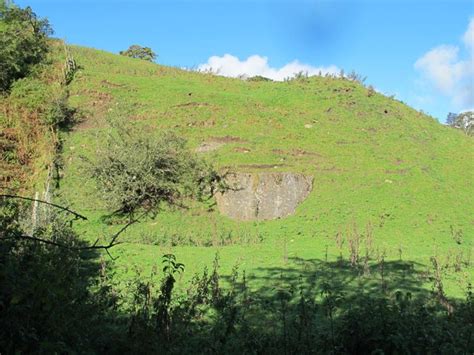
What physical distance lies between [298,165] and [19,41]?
20958 millimetres

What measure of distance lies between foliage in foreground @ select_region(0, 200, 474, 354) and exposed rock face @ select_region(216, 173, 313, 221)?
11.2 m

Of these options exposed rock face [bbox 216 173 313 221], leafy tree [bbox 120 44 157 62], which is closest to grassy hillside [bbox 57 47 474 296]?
exposed rock face [bbox 216 173 313 221]

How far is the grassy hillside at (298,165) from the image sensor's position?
46.0 feet

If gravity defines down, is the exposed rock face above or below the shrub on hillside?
below

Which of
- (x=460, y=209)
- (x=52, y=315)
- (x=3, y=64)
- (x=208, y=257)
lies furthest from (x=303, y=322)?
(x=3, y=64)

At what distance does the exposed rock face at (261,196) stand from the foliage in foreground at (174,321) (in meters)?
11.2

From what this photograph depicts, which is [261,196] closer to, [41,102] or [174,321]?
[174,321]

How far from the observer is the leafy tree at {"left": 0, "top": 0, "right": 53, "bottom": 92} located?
2628cm

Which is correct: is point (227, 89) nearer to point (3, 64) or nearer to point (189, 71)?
point (189, 71)

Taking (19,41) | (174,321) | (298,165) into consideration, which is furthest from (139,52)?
(174,321)

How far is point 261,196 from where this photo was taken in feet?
64.6

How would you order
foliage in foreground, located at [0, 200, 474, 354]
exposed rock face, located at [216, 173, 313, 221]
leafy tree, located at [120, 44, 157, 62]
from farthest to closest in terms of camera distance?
leafy tree, located at [120, 44, 157, 62]
exposed rock face, located at [216, 173, 313, 221]
foliage in foreground, located at [0, 200, 474, 354]

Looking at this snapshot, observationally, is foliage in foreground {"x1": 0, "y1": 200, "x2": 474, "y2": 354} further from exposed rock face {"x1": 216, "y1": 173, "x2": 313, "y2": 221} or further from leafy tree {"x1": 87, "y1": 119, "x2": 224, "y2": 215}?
exposed rock face {"x1": 216, "y1": 173, "x2": 313, "y2": 221}

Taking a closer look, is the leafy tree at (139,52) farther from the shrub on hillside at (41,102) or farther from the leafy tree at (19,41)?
the shrub on hillside at (41,102)
